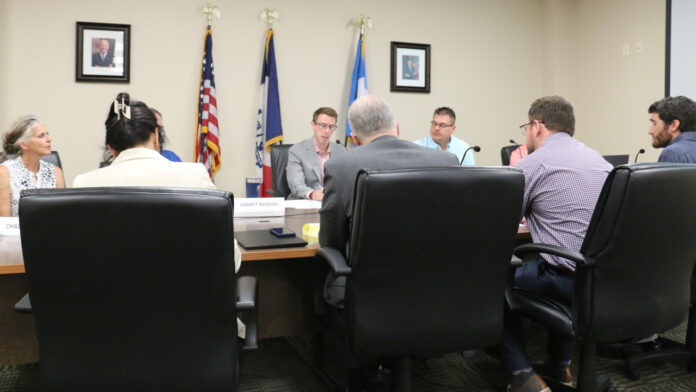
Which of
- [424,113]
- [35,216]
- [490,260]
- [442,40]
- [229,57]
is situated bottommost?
[490,260]

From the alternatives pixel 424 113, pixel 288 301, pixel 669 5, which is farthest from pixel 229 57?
pixel 669 5

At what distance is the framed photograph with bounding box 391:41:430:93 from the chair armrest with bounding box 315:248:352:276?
3.73 metres

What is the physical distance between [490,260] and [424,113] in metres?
3.94

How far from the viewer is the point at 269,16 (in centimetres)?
471

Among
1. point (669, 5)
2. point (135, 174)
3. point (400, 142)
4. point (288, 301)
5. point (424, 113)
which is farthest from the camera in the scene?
point (424, 113)

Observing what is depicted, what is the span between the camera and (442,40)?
5.35 metres

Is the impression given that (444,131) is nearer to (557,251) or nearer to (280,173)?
(280,173)

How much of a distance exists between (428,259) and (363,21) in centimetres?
389

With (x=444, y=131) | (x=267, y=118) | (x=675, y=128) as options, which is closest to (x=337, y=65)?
(x=267, y=118)

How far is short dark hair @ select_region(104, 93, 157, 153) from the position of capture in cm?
176

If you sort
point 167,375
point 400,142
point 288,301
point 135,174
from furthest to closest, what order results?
1. point 288,301
2. point 400,142
3. point 135,174
4. point 167,375

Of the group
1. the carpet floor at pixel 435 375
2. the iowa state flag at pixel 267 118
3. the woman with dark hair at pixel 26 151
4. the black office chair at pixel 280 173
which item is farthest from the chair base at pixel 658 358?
the iowa state flag at pixel 267 118

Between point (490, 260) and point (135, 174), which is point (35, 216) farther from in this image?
point (490, 260)

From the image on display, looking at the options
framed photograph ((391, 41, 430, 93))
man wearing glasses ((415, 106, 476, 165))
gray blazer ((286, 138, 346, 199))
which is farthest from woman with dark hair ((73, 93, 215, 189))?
framed photograph ((391, 41, 430, 93))
